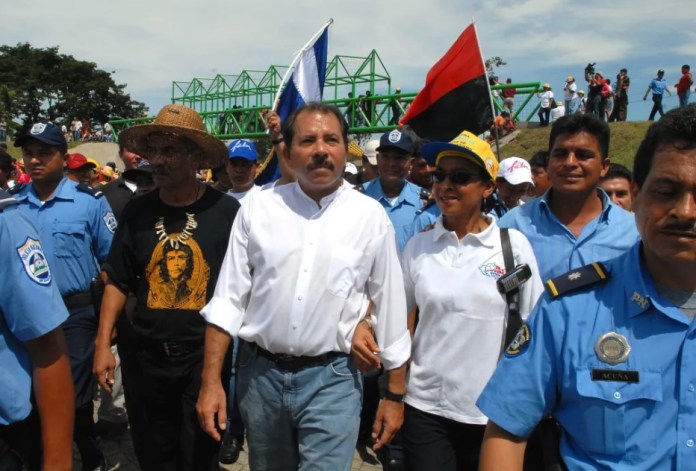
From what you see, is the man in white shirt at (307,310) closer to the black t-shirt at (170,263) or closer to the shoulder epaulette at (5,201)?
Answer: the black t-shirt at (170,263)

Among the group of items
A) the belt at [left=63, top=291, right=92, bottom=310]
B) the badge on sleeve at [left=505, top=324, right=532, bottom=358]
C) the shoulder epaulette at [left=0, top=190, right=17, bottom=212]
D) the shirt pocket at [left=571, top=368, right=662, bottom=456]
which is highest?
the shoulder epaulette at [left=0, top=190, right=17, bottom=212]

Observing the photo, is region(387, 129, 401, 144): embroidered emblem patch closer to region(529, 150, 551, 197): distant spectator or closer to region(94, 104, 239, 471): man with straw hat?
region(529, 150, 551, 197): distant spectator

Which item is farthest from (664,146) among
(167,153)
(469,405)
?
(167,153)

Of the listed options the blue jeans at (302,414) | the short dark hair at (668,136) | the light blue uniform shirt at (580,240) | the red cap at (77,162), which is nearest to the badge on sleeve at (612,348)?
the short dark hair at (668,136)

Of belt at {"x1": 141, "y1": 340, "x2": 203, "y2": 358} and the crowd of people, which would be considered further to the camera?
belt at {"x1": 141, "y1": 340, "x2": 203, "y2": 358}

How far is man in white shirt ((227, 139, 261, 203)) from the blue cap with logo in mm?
1177

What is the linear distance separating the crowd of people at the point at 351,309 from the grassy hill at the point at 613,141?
514 inches

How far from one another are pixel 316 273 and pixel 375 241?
304 mm

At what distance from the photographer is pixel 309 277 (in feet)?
7.50

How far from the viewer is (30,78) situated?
56406 mm

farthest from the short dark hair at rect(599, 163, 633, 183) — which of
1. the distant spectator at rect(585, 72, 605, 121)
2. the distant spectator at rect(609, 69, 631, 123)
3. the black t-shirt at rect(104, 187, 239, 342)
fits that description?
the distant spectator at rect(609, 69, 631, 123)

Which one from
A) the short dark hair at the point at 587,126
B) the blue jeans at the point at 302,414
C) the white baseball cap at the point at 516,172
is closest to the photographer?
the blue jeans at the point at 302,414

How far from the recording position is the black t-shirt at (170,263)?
2834 millimetres

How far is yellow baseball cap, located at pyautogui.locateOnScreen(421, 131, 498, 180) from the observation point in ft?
8.25
